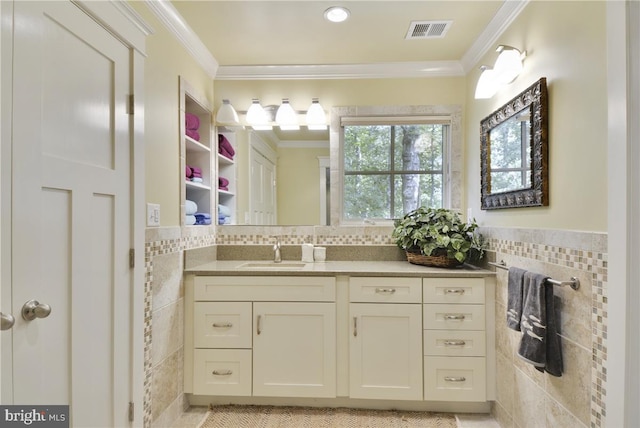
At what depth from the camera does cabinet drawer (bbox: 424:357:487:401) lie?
6.30 ft

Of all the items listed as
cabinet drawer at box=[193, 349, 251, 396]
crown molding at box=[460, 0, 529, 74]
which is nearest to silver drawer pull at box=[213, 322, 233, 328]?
cabinet drawer at box=[193, 349, 251, 396]

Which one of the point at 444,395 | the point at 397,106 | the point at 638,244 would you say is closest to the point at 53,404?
the point at 444,395

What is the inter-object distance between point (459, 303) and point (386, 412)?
0.81 metres

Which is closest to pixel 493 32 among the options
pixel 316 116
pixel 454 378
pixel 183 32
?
pixel 316 116

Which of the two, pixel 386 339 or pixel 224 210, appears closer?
pixel 386 339

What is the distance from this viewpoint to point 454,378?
6.31 ft

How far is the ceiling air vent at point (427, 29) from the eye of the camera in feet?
6.37

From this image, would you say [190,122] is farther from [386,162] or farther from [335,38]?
[386,162]

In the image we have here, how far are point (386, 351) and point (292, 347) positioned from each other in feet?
A: 1.87

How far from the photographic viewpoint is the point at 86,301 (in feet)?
4.15

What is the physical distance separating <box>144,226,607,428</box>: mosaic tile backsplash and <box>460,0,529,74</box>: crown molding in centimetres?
117

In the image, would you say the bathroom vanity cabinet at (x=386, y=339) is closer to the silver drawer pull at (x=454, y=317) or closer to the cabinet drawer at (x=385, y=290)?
the cabinet drawer at (x=385, y=290)

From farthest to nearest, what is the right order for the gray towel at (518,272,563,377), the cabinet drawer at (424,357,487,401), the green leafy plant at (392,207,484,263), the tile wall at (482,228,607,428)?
the green leafy plant at (392,207,484,263), the cabinet drawer at (424,357,487,401), the gray towel at (518,272,563,377), the tile wall at (482,228,607,428)

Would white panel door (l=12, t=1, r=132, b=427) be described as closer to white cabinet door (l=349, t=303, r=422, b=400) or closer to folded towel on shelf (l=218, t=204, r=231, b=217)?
folded towel on shelf (l=218, t=204, r=231, b=217)
